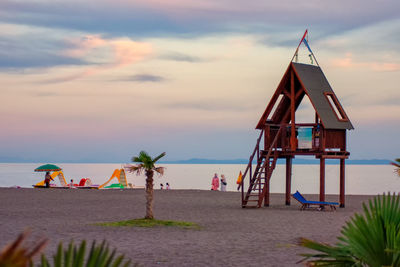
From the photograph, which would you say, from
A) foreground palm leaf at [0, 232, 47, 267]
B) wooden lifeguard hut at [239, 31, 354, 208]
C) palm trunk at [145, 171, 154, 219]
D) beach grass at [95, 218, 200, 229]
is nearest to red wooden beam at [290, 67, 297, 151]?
wooden lifeguard hut at [239, 31, 354, 208]

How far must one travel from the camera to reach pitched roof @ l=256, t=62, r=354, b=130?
96.6 ft

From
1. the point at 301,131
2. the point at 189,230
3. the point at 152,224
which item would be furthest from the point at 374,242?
the point at 301,131

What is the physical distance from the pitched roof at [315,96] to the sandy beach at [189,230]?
4288mm

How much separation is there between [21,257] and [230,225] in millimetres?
19499

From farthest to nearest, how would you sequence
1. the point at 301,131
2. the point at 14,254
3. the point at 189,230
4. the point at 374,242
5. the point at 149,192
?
the point at 301,131, the point at 149,192, the point at 189,230, the point at 374,242, the point at 14,254

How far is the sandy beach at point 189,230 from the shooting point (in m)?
13.7

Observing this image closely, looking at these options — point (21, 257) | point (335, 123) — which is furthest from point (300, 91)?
point (21, 257)

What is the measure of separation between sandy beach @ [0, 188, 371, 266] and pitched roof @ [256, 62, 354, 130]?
4.29m

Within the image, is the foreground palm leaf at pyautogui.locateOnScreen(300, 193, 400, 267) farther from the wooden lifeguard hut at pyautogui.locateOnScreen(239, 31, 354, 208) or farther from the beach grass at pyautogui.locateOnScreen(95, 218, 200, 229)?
the wooden lifeguard hut at pyautogui.locateOnScreen(239, 31, 354, 208)

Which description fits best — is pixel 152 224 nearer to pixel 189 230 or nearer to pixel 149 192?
pixel 149 192

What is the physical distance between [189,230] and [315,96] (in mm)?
13180

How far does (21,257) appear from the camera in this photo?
167 centimetres

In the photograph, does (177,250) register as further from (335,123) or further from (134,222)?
(335,123)

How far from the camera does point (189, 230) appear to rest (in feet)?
62.7
